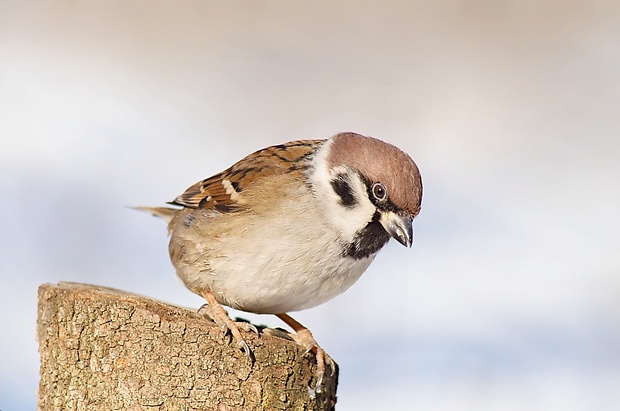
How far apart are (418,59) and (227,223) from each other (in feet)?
10.6

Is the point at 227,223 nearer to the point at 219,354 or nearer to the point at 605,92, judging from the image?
the point at 219,354

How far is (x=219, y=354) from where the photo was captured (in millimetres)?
1913

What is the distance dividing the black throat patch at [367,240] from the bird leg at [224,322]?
38 centimetres

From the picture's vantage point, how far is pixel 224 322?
2084 mm

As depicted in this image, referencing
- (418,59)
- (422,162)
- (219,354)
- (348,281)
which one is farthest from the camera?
(418,59)

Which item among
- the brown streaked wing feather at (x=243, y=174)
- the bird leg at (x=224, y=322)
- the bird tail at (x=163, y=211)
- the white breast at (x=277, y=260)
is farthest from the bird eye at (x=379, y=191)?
the bird tail at (x=163, y=211)

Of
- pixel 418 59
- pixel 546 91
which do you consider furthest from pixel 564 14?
pixel 418 59

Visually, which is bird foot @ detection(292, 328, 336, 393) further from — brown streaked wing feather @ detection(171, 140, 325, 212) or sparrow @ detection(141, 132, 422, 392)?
brown streaked wing feather @ detection(171, 140, 325, 212)

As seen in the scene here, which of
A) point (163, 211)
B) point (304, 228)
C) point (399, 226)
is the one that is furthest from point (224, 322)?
point (163, 211)

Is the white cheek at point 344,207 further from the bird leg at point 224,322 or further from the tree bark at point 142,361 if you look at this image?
the tree bark at point 142,361

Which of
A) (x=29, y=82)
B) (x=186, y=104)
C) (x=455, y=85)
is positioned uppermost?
(x=455, y=85)

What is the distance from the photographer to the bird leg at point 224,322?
193cm

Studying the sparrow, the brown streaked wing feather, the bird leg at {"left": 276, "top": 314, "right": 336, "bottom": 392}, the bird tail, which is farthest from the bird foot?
the bird tail

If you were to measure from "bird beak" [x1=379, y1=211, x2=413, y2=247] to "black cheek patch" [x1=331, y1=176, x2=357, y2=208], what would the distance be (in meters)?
0.12
